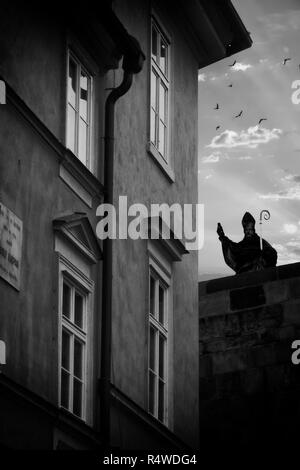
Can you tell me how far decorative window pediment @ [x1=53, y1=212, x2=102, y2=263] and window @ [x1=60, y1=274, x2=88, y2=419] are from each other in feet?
1.34

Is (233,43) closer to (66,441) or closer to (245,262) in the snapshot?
(245,262)

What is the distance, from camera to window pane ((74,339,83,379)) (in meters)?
15.6

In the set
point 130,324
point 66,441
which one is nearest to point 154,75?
point 130,324

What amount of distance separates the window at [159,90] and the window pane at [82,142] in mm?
2171

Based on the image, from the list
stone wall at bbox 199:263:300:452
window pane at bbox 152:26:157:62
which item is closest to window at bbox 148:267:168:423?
window pane at bbox 152:26:157:62

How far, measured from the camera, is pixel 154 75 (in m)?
19.2

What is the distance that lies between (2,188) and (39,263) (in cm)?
105

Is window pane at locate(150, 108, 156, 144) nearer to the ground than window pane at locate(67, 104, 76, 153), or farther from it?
farther from it

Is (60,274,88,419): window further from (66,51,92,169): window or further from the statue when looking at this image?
the statue

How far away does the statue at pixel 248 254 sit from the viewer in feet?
83.1

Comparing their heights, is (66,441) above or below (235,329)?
below

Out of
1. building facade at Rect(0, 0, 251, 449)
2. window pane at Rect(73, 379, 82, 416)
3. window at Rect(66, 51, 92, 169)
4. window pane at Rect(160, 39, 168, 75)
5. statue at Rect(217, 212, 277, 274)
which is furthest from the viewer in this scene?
statue at Rect(217, 212, 277, 274)

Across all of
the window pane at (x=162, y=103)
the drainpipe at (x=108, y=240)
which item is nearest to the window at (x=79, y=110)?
the drainpipe at (x=108, y=240)

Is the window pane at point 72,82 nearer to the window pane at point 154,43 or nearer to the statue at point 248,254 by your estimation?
the window pane at point 154,43
